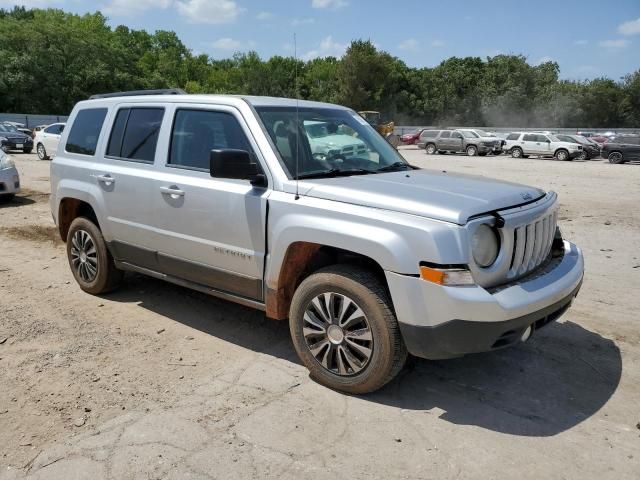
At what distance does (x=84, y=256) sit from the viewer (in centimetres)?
569

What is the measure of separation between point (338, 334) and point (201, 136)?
1972 millimetres

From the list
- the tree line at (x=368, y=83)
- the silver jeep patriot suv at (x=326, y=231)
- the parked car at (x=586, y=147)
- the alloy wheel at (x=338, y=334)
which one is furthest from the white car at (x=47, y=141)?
the tree line at (x=368, y=83)

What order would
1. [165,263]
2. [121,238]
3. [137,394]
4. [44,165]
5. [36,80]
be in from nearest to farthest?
[137,394], [165,263], [121,238], [44,165], [36,80]

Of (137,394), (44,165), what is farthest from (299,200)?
(44,165)

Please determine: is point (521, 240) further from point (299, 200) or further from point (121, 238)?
point (121, 238)

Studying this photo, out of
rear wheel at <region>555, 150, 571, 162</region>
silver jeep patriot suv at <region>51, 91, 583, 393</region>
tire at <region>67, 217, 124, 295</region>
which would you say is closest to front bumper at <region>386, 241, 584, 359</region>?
silver jeep patriot suv at <region>51, 91, 583, 393</region>

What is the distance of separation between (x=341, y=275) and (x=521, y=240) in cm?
114

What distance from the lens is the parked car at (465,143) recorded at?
113ft

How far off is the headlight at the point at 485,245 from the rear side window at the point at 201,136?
1.79 m

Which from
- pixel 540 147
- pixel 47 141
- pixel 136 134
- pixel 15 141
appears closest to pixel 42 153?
pixel 47 141

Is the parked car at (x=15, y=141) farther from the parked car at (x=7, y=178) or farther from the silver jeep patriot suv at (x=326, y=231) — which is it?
the silver jeep patriot suv at (x=326, y=231)

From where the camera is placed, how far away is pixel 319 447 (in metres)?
3.14

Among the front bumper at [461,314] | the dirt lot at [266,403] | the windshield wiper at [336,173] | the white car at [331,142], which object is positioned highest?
the white car at [331,142]

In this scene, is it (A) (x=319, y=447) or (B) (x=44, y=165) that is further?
(B) (x=44, y=165)
